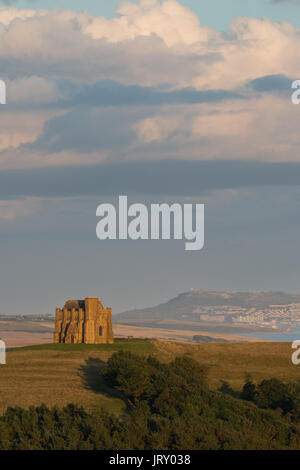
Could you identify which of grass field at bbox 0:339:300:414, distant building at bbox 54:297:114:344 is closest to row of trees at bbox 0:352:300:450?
grass field at bbox 0:339:300:414

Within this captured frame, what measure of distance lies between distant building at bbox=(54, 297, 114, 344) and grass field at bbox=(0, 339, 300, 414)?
2785mm

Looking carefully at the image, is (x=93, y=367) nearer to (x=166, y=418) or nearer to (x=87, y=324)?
(x=87, y=324)

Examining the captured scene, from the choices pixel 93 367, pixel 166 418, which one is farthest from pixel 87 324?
pixel 166 418

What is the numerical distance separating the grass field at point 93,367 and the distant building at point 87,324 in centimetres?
278

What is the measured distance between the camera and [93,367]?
9500 cm

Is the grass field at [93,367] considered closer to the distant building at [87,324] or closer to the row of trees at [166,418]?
the distant building at [87,324]

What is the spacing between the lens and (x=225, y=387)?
296 feet

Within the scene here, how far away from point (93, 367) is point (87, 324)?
72.3 ft

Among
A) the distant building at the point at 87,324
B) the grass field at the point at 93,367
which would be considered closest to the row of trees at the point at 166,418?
the grass field at the point at 93,367

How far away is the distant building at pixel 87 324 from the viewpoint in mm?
117062

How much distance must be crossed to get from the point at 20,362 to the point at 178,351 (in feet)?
76.0

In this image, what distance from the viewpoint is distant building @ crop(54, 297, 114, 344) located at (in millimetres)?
117062
